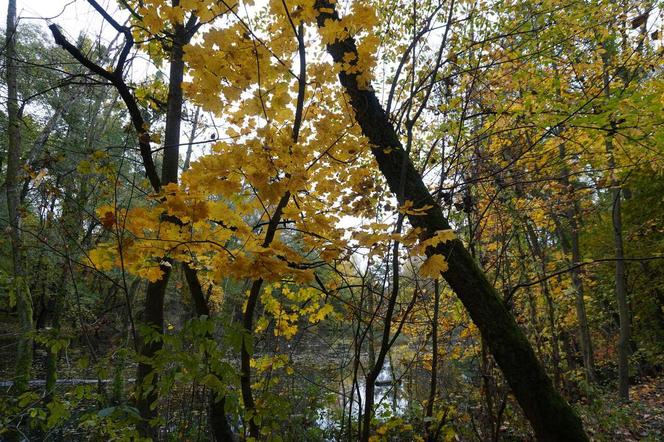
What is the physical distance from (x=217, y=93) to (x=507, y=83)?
9.87 ft

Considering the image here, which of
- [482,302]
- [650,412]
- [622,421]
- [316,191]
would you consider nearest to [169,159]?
[316,191]

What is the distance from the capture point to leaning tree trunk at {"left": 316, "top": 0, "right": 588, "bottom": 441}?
2301 millimetres

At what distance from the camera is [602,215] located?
917cm

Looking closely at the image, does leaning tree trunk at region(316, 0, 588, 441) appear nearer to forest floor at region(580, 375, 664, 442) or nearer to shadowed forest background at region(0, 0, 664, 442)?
shadowed forest background at region(0, 0, 664, 442)

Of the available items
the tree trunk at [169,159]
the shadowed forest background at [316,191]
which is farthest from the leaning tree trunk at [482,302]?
the tree trunk at [169,159]

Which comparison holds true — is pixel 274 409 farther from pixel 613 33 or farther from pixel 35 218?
pixel 35 218

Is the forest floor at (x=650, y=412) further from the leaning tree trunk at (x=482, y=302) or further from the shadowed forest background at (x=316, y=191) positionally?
the leaning tree trunk at (x=482, y=302)

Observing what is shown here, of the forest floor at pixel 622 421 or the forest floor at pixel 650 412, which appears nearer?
the forest floor at pixel 622 421

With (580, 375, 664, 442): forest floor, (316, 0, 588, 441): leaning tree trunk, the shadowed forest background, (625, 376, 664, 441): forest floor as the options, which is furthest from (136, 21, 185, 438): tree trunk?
(625, 376, 664, 441): forest floor

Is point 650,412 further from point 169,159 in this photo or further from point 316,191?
point 169,159

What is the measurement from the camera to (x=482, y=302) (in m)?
2.47

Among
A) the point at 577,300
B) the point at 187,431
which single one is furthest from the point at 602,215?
the point at 187,431

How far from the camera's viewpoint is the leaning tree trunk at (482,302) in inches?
90.6

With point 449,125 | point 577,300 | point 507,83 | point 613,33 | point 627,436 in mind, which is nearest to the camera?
point 449,125
